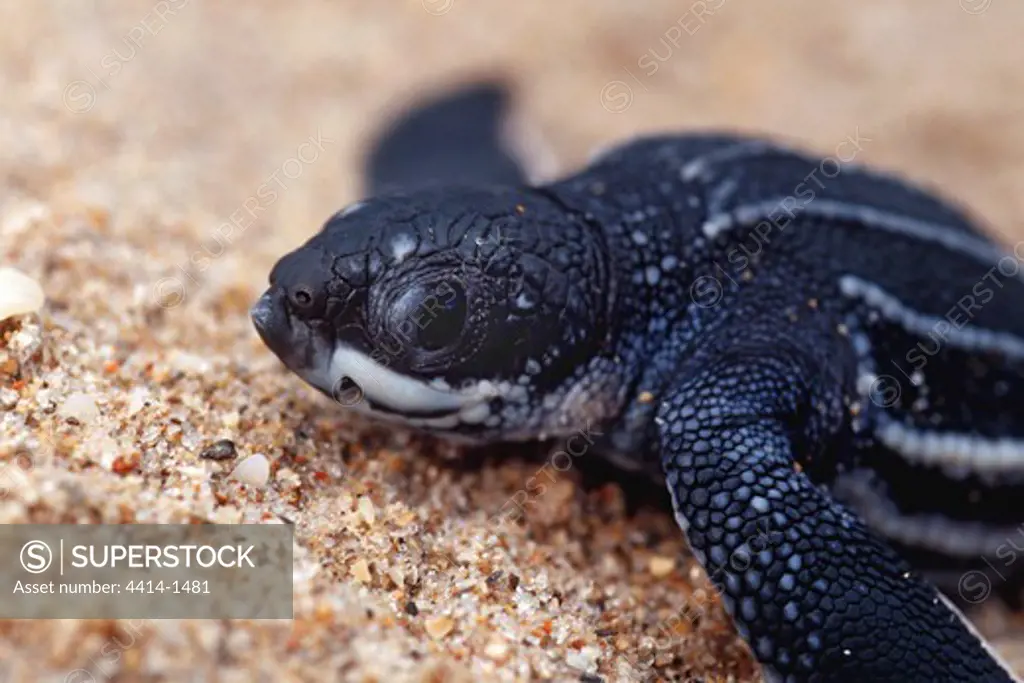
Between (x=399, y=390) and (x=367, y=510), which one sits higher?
(x=399, y=390)

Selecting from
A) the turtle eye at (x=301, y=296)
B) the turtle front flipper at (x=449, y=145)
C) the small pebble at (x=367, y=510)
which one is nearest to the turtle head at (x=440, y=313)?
the turtle eye at (x=301, y=296)

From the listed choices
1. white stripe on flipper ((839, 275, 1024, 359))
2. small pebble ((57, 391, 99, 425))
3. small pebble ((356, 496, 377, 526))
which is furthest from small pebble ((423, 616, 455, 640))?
white stripe on flipper ((839, 275, 1024, 359))

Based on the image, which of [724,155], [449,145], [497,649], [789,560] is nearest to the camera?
[497,649]

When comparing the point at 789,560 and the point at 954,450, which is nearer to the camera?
the point at 789,560

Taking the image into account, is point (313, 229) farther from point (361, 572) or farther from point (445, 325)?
point (361, 572)

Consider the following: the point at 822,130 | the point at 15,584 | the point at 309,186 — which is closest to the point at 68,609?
the point at 15,584

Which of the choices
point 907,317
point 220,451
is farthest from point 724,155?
point 220,451
